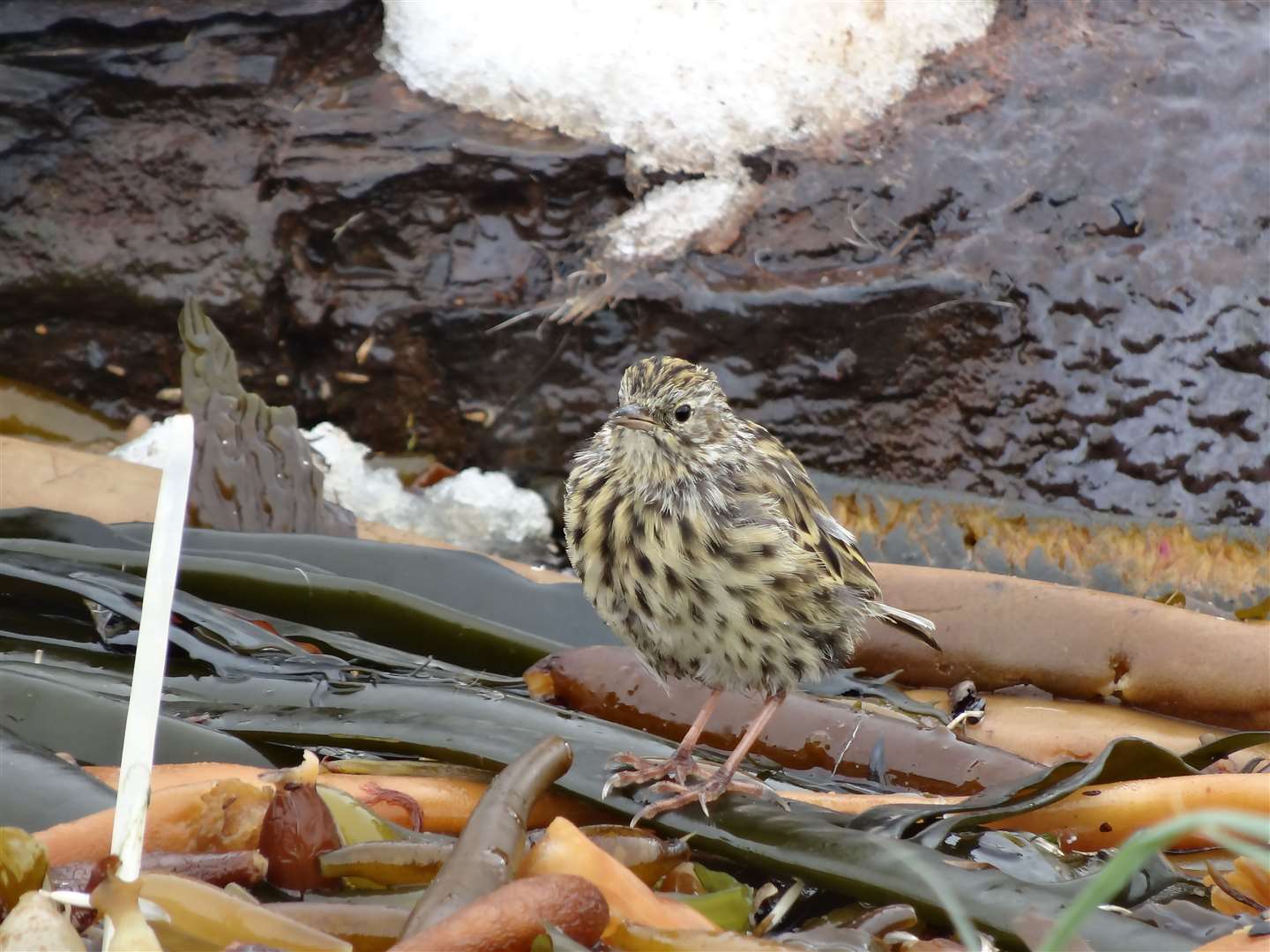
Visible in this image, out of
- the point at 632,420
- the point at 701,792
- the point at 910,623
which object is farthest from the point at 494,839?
the point at 910,623

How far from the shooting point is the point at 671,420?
136 inches

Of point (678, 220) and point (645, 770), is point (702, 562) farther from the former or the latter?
point (678, 220)

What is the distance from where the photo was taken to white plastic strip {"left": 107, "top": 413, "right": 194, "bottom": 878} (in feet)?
5.28

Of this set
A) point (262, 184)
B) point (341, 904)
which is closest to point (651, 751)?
point (341, 904)

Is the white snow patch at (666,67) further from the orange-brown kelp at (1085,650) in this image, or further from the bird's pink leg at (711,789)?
the bird's pink leg at (711,789)

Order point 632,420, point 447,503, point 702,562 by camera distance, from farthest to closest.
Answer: point 447,503, point 632,420, point 702,562

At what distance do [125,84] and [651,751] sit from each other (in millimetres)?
4176

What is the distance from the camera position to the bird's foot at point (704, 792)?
2.80 metres

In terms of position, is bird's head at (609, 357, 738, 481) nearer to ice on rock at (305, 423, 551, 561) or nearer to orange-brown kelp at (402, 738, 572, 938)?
orange-brown kelp at (402, 738, 572, 938)

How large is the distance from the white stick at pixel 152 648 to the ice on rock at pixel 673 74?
4.38 metres

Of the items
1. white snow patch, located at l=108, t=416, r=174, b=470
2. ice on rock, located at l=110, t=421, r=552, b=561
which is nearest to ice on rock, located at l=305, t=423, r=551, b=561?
ice on rock, located at l=110, t=421, r=552, b=561

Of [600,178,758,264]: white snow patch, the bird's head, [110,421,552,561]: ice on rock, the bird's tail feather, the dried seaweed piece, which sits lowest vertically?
[110,421,552,561]: ice on rock

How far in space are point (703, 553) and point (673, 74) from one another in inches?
137

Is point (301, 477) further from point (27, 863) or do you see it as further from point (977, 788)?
point (27, 863)
